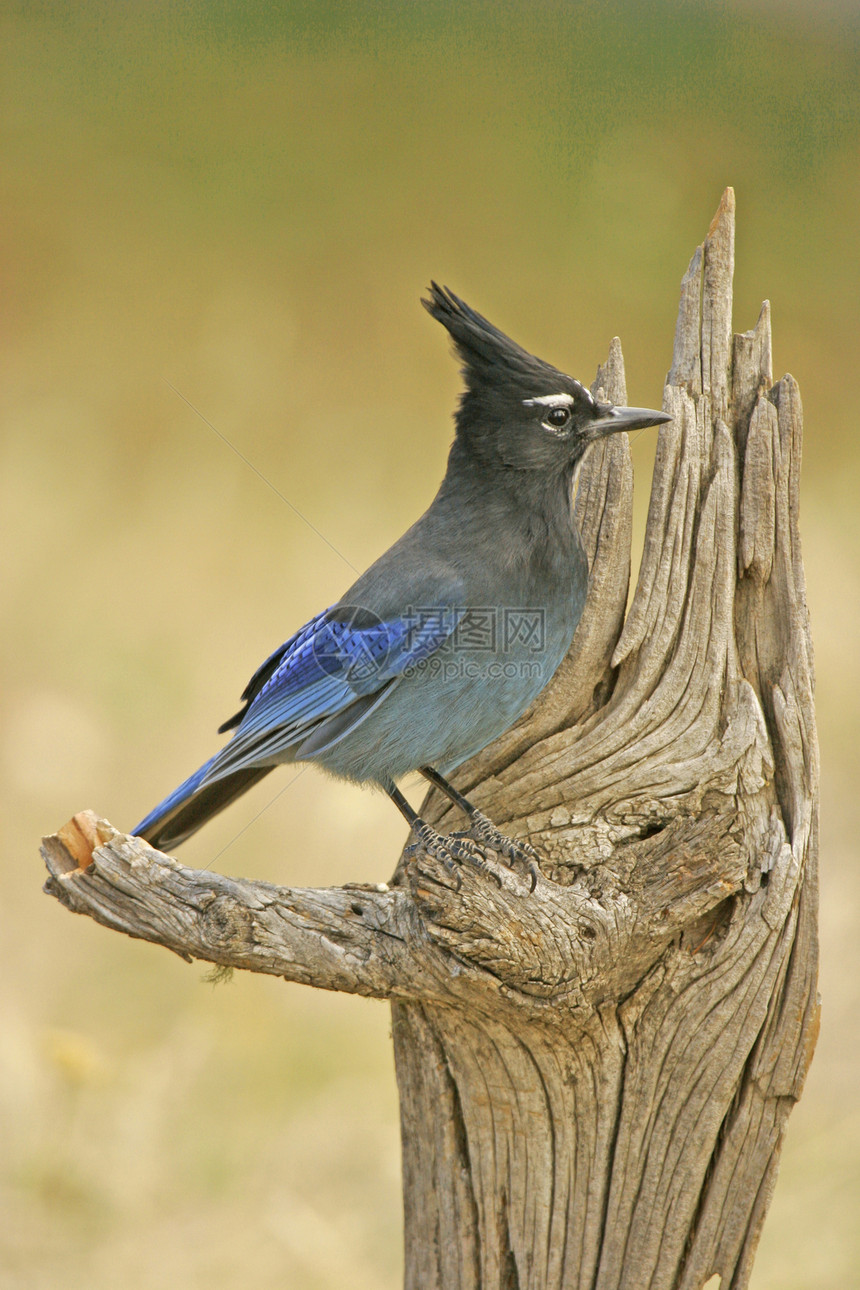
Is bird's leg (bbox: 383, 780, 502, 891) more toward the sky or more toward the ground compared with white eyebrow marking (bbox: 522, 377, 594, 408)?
more toward the ground

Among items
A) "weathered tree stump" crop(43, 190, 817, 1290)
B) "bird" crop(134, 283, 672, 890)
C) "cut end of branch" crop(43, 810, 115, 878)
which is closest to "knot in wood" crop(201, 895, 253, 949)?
"weathered tree stump" crop(43, 190, 817, 1290)

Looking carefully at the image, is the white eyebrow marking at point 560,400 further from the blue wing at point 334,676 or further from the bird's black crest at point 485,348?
the blue wing at point 334,676

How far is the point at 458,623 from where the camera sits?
285 cm

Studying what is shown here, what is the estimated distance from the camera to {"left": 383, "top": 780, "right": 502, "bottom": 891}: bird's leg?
2348mm

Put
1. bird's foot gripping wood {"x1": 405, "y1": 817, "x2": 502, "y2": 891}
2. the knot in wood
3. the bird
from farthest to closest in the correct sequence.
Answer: the bird → the knot in wood → bird's foot gripping wood {"x1": 405, "y1": 817, "x2": 502, "y2": 891}

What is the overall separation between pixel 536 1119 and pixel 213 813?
1104mm

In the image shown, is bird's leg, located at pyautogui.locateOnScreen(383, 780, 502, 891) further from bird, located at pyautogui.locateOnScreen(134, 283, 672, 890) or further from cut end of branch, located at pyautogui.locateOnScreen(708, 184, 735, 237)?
cut end of branch, located at pyautogui.locateOnScreen(708, 184, 735, 237)

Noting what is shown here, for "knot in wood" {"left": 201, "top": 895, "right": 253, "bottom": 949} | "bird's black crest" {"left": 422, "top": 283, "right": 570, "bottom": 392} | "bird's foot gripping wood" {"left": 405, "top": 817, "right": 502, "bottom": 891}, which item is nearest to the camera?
"bird's foot gripping wood" {"left": 405, "top": 817, "right": 502, "bottom": 891}

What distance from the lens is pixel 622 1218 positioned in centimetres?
267

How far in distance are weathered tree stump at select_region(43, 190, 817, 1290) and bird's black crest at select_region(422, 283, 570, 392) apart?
1.12 ft

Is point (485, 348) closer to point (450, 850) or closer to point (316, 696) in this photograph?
point (316, 696)

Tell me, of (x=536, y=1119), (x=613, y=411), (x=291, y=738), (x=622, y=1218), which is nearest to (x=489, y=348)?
(x=613, y=411)

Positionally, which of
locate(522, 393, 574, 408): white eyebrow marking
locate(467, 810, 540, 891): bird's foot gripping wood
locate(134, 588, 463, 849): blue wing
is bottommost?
locate(467, 810, 540, 891): bird's foot gripping wood

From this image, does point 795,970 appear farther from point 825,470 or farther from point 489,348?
point 825,470
